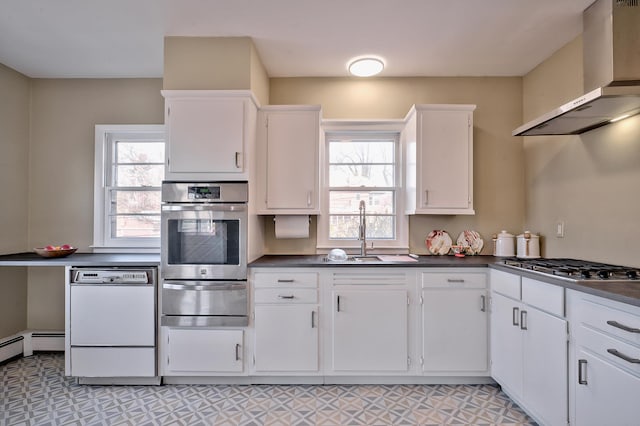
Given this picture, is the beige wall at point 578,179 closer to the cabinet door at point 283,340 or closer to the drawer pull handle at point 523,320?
the drawer pull handle at point 523,320

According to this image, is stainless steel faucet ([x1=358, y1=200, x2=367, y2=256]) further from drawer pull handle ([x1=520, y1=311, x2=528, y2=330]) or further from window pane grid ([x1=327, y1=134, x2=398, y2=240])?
drawer pull handle ([x1=520, y1=311, x2=528, y2=330])

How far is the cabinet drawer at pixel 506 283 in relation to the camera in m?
2.14

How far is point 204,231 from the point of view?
241cm

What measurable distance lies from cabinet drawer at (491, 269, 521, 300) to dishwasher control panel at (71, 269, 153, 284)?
260 cm

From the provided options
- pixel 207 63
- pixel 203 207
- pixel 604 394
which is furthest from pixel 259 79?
pixel 604 394

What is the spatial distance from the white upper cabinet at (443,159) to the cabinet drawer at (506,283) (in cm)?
66

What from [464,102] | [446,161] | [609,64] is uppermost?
[464,102]

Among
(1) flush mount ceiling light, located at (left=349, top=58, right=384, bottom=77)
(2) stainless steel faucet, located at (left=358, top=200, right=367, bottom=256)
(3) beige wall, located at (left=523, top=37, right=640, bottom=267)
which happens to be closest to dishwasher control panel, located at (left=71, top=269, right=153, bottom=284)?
(2) stainless steel faucet, located at (left=358, top=200, right=367, bottom=256)

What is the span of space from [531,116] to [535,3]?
1.15m

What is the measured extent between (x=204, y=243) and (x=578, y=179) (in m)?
2.90

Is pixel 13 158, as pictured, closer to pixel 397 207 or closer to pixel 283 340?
pixel 283 340

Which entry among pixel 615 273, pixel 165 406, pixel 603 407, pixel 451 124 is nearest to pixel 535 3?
pixel 451 124

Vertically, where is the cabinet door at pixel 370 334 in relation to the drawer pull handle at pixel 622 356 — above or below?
below

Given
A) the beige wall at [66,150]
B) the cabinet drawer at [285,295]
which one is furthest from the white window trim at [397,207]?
the beige wall at [66,150]
